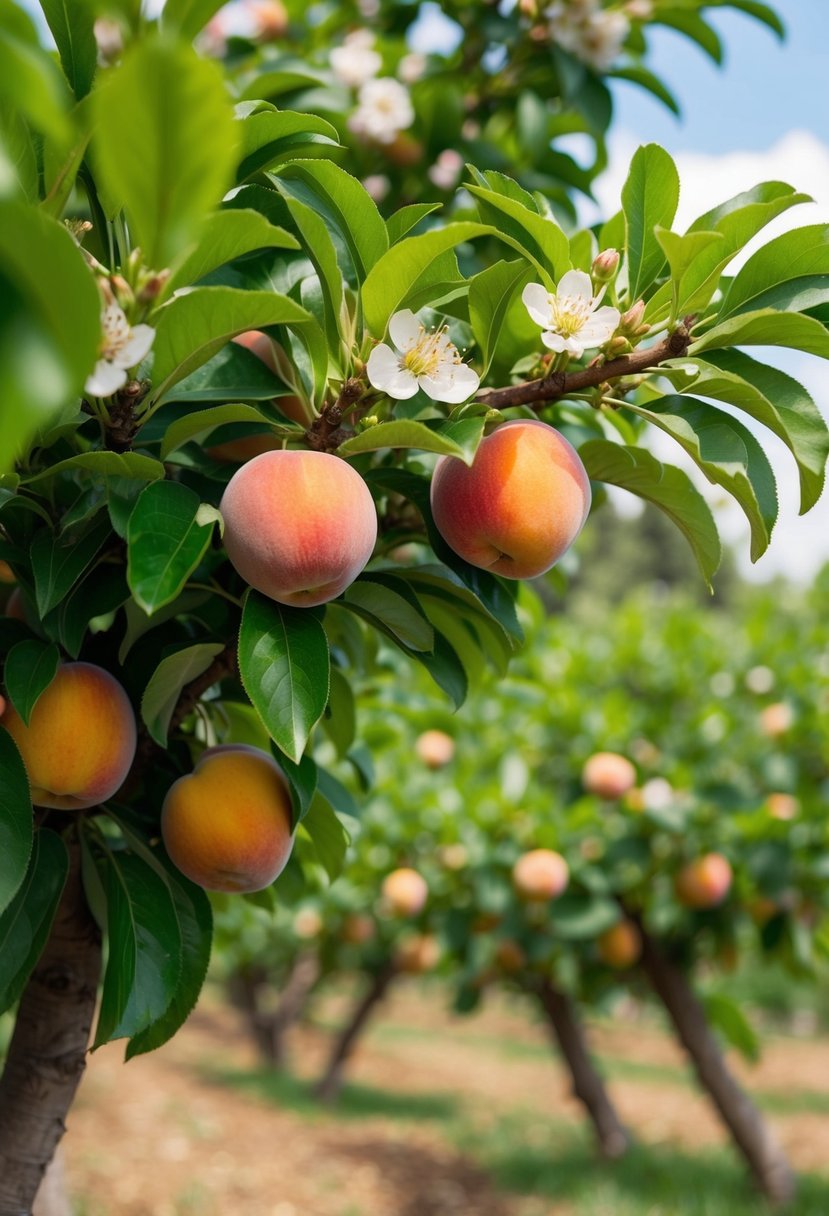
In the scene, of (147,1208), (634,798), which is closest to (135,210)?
(634,798)

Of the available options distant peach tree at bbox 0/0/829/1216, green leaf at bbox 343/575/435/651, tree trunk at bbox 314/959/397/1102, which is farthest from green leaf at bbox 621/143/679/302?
tree trunk at bbox 314/959/397/1102

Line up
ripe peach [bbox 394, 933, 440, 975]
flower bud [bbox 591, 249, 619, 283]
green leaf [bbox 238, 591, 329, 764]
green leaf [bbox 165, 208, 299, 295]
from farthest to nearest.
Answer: ripe peach [bbox 394, 933, 440, 975], flower bud [bbox 591, 249, 619, 283], green leaf [bbox 238, 591, 329, 764], green leaf [bbox 165, 208, 299, 295]

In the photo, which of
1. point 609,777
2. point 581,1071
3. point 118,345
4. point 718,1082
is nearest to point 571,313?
point 118,345

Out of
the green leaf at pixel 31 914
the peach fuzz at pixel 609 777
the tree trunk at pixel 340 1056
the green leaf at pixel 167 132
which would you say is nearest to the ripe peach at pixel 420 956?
the peach fuzz at pixel 609 777

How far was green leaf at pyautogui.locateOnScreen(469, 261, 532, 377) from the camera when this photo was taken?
87 centimetres

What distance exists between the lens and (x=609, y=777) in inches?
125

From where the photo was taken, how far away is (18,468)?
2.87 ft

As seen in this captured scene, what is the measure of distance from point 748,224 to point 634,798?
8.34ft

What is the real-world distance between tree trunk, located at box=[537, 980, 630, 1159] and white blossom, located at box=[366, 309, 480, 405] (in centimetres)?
336

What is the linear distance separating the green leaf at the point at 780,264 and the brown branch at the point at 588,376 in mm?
46

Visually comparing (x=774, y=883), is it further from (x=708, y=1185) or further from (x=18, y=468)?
(x=18, y=468)

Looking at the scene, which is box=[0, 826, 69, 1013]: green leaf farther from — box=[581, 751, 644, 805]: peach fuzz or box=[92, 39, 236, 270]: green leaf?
box=[581, 751, 644, 805]: peach fuzz

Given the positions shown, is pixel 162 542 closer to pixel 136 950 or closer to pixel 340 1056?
pixel 136 950

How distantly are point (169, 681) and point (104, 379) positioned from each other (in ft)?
1.08
